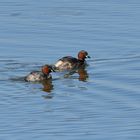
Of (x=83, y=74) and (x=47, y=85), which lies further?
(x=83, y=74)

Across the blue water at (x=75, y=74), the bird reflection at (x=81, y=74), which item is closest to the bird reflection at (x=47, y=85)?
the blue water at (x=75, y=74)

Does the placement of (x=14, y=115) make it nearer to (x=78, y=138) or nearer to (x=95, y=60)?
(x=78, y=138)

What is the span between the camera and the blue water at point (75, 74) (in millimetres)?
16703

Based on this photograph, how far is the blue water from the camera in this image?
16.7m

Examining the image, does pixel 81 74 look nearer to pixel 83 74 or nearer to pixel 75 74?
pixel 83 74

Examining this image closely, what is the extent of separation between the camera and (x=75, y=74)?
23.0 m

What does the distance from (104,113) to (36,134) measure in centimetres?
215

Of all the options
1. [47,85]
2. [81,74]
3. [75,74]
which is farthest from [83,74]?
[47,85]

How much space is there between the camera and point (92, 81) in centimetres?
2098

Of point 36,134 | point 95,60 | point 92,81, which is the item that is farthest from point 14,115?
→ point 95,60

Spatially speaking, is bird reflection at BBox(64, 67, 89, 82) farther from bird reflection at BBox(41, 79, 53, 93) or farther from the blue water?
bird reflection at BBox(41, 79, 53, 93)

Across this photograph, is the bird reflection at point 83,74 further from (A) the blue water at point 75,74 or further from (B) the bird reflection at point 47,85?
(B) the bird reflection at point 47,85

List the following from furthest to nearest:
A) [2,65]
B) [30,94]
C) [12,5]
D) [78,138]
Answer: [12,5] < [2,65] < [30,94] < [78,138]

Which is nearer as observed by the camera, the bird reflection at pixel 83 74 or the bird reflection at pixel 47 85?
the bird reflection at pixel 47 85
